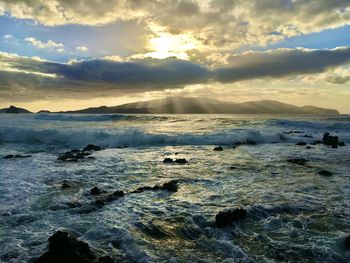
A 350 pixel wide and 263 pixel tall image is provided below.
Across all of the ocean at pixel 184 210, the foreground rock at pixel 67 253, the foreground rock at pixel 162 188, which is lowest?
the ocean at pixel 184 210

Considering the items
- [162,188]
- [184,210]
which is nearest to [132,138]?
[162,188]

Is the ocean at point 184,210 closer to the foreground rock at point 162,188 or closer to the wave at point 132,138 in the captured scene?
the foreground rock at point 162,188

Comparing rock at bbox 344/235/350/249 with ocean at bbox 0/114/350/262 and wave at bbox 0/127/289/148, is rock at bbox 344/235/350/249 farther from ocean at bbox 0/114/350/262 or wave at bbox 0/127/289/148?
wave at bbox 0/127/289/148

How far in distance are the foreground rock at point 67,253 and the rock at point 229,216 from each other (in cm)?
337

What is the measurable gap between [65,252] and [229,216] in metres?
4.63

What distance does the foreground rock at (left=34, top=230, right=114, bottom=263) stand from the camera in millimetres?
6457

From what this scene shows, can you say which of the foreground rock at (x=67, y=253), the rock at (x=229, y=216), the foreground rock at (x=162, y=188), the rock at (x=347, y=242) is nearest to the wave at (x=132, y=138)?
the foreground rock at (x=162, y=188)

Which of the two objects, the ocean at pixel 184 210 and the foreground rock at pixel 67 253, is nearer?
the foreground rock at pixel 67 253

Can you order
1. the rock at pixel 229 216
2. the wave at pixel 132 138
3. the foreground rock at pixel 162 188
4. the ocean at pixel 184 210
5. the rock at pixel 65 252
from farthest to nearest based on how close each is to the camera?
the wave at pixel 132 138 → the foreground rock at pixel 162 188 → the rock at pixel 229 216 → the ocean at pixel 184 210 → the rock at pixel 65 252

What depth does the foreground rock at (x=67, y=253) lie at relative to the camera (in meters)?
6.46

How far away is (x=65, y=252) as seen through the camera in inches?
255

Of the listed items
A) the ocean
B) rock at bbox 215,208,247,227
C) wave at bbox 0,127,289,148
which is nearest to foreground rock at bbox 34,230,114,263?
the ocean

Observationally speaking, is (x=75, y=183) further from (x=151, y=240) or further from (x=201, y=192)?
(x=151, y=240)

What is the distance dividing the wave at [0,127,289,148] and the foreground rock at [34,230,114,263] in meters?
26.0
